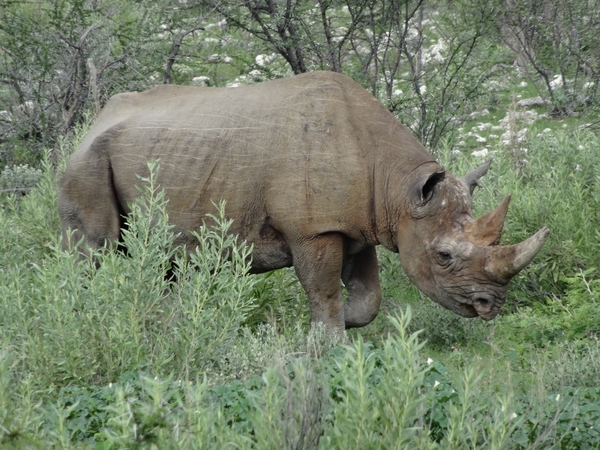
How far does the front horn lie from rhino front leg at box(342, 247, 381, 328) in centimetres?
127

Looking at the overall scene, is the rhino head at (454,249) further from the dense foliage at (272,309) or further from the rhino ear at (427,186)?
the dense foliage at (272,309)

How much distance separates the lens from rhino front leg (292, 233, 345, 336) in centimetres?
702

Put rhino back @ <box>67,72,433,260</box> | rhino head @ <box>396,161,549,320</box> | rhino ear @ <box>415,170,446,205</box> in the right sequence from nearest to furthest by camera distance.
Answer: rhino head @ <box>396,161,549,320</box>
rhino ear @ <box>415,170,446,205</box>
rhino back @ <box>67,72,433,260</box>

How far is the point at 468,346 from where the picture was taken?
802cm

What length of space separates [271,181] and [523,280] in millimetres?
3314

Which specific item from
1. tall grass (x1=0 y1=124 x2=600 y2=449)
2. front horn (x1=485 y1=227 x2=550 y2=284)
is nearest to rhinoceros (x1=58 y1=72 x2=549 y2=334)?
front horn (x1=485 y1=227 x2=550 y2=284)

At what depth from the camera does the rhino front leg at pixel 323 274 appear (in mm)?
7020

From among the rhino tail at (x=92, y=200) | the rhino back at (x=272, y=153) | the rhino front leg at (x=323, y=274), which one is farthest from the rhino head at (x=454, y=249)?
the rhino tail at (x=92, y=200)

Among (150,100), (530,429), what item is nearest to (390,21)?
(150,100)

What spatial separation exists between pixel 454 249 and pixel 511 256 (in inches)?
17.2

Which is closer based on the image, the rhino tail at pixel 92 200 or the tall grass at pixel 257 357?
the tall grass at pixel 257 357

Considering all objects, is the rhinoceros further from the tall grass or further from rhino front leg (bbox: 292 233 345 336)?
the tall grass

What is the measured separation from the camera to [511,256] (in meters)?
6.53

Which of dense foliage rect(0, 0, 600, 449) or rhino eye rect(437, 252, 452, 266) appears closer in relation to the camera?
dense foliage rect(0, 0, 600, 449)
